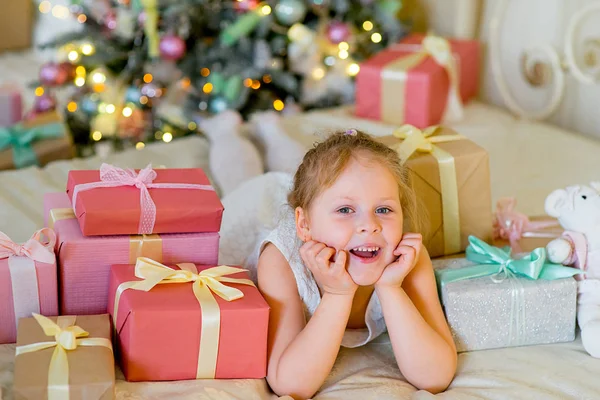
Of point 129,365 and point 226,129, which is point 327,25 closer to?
point 226,129

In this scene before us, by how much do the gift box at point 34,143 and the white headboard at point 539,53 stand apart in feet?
4.94

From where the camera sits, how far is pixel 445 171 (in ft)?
5.48

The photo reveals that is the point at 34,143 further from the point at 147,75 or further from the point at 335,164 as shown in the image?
the point at 335,164

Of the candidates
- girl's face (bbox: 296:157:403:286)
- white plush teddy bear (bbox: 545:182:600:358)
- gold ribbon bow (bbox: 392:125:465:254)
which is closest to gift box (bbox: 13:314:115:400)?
girl's face (bbox: 296:157:403:286)

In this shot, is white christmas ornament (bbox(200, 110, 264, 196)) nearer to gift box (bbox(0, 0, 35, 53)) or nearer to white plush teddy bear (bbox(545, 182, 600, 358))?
white plush teddy bear (bbox(545, 182, 600, 358))

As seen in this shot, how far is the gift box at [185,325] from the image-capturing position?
1.24 meters

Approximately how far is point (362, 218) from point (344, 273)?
0.09 metres

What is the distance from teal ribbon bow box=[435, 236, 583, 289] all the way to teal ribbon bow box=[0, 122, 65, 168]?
4.73 feet

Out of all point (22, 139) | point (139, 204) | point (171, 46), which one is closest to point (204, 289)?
point (139, 204)

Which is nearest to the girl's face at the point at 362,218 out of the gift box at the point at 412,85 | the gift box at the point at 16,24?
the gift box at the point at 412,85

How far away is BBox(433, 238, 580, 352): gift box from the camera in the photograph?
146cm

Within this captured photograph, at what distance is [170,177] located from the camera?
1.54 metres

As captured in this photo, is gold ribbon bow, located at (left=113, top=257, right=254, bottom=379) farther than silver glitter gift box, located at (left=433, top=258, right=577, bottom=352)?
No

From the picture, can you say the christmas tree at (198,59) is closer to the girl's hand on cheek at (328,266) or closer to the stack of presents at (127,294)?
the stack of presents at (127,294)
